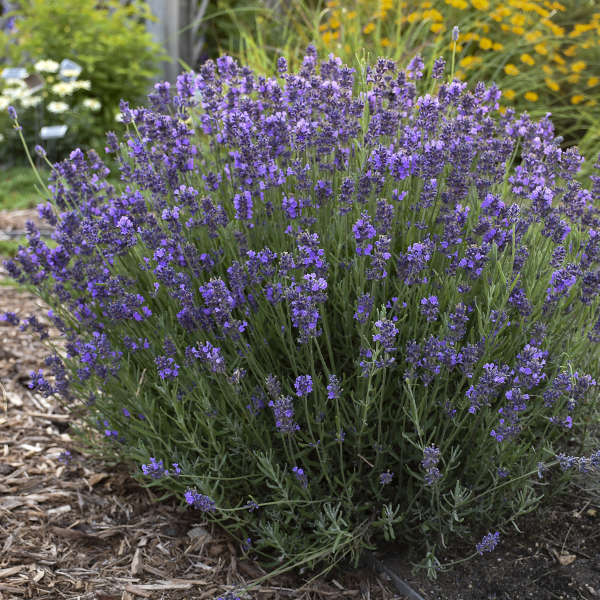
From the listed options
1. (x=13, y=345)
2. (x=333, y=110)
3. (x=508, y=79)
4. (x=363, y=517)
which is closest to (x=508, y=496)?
(x=363, y=517)

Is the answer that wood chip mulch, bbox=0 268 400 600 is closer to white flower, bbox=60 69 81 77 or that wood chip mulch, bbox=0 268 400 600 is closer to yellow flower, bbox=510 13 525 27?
white flower, bbox=60 69 81 77

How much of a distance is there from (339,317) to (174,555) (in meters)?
1.00

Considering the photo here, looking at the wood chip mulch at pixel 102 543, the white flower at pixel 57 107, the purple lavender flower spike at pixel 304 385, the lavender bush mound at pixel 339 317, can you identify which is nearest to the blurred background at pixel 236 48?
the white flower at pixel 57 107

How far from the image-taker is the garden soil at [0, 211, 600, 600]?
2.07 meters

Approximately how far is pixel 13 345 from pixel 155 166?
5.74 ft

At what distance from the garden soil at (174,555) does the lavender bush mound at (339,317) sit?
4.0 inches

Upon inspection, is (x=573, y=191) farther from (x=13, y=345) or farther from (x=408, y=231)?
(x=13, y=345)

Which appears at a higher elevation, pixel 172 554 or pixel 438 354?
pixel 438 354

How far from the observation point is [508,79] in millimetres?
5535

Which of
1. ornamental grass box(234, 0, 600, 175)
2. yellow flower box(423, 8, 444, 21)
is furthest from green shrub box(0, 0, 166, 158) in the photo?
yellow flower box(423, 8, 444, 21)

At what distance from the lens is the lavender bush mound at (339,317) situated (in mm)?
1847

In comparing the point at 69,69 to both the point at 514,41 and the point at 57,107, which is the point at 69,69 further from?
the point at 514,41

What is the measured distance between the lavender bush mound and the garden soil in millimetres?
103

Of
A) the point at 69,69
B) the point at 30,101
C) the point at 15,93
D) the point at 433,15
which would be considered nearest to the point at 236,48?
the point at 69,69
